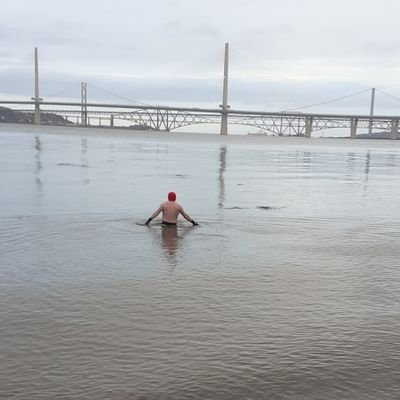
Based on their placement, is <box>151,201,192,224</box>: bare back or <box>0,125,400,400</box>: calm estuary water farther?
<box>151,201,192,224</box>: bare back

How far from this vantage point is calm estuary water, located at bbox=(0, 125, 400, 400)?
5770 millimetres

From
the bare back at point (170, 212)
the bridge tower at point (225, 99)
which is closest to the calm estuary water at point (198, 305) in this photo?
the bare back at point (170, 212)

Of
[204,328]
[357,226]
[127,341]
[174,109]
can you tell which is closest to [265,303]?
[204,328]

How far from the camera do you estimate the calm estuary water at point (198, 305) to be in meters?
5.77

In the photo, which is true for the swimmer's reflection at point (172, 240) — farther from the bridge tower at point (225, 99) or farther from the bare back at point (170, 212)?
the bridge tower at point (225, 99)

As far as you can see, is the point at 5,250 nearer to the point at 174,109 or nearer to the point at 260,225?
the point at 260,225

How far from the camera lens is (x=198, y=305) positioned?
7.94 meters

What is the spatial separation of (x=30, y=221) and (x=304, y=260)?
681cm

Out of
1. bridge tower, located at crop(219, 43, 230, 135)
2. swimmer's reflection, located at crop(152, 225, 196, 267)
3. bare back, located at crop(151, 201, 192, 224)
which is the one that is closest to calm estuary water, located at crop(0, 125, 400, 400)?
swimmer's reflection, located at crop(152, 225, 196, 267)

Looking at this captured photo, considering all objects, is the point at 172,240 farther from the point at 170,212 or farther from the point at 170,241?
the point at 170,212

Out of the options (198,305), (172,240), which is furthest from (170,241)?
(198,305)

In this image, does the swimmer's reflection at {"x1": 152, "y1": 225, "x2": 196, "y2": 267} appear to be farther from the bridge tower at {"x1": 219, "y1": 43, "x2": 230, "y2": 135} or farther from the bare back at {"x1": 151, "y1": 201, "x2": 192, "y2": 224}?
the bridge tower at {"x1": 219, "y1": 43, "x2": 230, "y2": 135}

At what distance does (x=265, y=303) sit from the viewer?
8.12 metres

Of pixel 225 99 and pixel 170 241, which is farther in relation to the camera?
pixel 225 99
